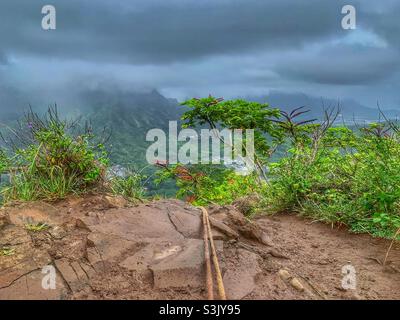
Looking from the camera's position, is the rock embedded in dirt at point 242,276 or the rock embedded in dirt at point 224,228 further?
the rock embedded in dirt at point 224,228

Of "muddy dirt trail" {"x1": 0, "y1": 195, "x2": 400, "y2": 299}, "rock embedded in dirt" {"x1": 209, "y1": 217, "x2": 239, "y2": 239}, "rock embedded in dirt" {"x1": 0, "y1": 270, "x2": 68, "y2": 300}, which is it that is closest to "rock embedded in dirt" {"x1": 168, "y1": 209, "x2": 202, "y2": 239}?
"muddy dirt trail" {"x1": 0, "y1": 195, "x2": 400, "y2": 299}

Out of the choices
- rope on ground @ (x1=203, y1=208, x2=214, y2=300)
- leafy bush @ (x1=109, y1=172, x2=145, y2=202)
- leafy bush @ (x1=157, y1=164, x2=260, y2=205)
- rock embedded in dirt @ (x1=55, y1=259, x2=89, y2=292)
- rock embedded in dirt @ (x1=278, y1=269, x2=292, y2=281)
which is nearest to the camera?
rope on ground @ (x1=203, y1=208, x2=214, y2=300)

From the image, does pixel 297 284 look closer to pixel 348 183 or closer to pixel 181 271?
pixel 181 271

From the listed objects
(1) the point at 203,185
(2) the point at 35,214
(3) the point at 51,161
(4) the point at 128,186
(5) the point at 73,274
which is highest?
(3) the point at 51,161

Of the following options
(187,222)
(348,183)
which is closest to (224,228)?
(187,222)

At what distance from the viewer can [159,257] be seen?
3490 millimetres

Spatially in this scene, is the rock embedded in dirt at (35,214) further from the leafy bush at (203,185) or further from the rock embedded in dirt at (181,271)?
the leafy bush at (203,185)

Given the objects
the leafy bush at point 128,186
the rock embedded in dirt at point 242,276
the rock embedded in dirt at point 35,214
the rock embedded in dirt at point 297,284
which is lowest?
the rock embedded in dirt at point 297,284

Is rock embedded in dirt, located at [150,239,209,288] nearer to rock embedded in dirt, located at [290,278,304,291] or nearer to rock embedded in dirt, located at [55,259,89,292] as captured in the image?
rock embedded in dirt, located at [55,259,89,292]

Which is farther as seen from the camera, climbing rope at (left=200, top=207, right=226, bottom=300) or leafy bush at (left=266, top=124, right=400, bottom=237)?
leafy bush at (left=266, top=124, right=400, bottom=237)

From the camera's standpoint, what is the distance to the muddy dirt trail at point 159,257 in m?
3.15

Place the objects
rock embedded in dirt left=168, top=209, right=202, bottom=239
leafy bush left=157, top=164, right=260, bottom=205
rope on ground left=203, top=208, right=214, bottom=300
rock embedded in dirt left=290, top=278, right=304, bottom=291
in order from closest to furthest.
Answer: rope on ground left=203, top=208, right=214, bottom=300 < rock embedded in dirt left=290, top=278, right=304, bottom=291 < rock embedded in dirt left=168, top=209, right=202, bottom=239 < leafy bush left=157, top=164, right=260, bottom=205

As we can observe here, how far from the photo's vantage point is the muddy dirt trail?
315cm

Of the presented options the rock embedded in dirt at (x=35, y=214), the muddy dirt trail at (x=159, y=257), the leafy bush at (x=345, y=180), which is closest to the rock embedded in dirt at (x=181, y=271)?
the muddy dirt trail at (x=159, y=257)
